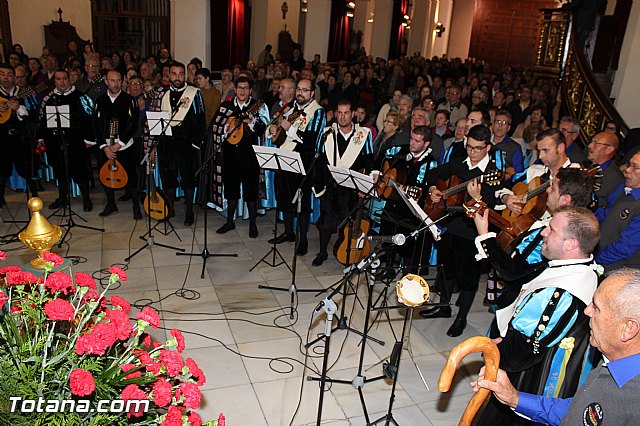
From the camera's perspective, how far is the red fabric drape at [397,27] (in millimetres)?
21594

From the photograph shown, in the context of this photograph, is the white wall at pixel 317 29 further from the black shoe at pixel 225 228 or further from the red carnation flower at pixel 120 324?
the red carnation flower at pixel 120 324

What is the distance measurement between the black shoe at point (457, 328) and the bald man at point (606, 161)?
1.75 m

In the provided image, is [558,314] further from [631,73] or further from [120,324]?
[631,73]

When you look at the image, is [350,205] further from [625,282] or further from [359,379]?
[625,282]

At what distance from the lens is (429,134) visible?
518 cm

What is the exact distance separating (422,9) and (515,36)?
13.8 ft

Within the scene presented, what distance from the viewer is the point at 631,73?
30.1 ft

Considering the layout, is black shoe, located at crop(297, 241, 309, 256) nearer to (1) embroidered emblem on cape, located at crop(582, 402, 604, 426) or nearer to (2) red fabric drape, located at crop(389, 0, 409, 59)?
(1) embroidered emblem on cape, located at crop(582, 402, 604, 426)

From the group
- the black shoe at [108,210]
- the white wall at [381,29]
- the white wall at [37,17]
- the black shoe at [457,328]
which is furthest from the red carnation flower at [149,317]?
the white wall at [381,29]

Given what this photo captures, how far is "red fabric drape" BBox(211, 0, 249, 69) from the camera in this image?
1360 centimetres

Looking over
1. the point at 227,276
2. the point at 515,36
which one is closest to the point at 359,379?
the point at 227,276

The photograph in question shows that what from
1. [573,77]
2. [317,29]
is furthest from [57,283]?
[317,29]

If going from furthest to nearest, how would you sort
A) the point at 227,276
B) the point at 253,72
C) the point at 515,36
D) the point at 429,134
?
the point at 515,36 → the point at 253,72 → the point at 227,276 → the point at 429,134

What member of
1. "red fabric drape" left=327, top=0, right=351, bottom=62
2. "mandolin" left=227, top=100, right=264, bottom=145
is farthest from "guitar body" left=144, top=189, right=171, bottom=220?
"red fabric drape" left=327, top=0, right=351, bottom=62
